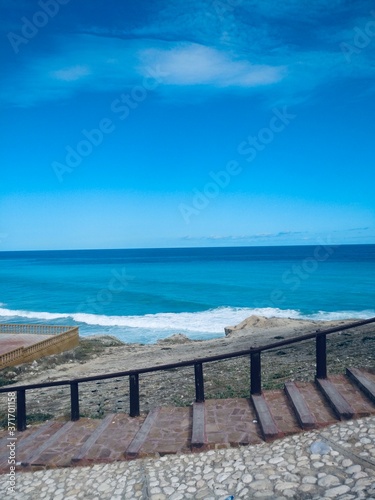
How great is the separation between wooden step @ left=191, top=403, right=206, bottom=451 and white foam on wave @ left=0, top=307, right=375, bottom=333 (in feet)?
103

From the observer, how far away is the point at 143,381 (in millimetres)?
13641

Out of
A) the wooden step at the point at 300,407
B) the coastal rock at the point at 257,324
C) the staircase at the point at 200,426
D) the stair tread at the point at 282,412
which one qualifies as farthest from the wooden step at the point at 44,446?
the coastal rock at the point at 257,324

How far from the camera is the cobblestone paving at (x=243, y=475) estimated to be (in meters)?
5.26

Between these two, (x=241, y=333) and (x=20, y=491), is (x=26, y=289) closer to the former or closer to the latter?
(x=241, y=333)

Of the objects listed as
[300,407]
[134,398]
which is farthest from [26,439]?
[300,407]

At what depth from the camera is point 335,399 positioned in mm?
7191

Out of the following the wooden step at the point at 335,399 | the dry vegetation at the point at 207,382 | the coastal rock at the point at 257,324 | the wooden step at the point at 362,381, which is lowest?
the coastal rock at the point at 257,324

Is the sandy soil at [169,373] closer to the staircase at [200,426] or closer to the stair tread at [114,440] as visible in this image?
the staircase at [200,426]

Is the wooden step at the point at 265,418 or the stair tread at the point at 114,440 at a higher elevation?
the wooden step at the point at 265,418

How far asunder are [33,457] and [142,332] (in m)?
32.8

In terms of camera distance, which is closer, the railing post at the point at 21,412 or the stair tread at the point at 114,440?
the stair tread at the point at 114,440

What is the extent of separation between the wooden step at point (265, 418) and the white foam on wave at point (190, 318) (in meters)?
31.3

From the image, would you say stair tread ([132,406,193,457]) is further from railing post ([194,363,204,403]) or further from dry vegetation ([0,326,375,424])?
dry vegetation ([0,326,375,424])

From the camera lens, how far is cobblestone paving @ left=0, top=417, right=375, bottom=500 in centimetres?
526
